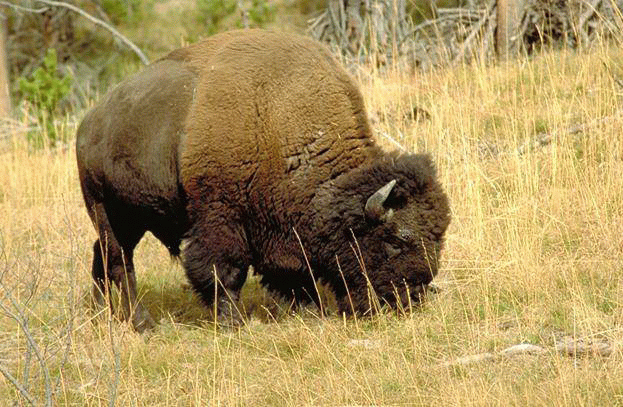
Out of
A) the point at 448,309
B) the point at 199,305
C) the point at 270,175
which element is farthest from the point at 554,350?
the point at 199,305

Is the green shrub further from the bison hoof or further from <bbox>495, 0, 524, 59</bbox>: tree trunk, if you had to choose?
the bison hoof

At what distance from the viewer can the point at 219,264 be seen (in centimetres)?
604

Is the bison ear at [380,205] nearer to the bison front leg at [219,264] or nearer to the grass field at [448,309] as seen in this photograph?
the grass field at [448,309]

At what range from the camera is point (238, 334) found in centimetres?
586

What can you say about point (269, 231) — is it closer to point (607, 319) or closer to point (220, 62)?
point (220, 62)

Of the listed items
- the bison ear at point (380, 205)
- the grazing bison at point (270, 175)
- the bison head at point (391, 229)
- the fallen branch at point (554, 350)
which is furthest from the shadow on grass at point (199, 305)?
the fallen branch at point (554, 350)

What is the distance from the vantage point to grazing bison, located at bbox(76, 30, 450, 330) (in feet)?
19.4

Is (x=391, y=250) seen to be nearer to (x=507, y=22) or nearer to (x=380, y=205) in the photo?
(x=380, y=205)

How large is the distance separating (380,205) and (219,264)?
104 cm

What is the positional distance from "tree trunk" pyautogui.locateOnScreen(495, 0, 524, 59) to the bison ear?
567cm

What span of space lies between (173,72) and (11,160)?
5.16m

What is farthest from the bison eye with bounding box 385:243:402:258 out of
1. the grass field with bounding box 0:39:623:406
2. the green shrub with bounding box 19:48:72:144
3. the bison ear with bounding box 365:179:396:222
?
the green shrub with bounding box 19:48:72:144

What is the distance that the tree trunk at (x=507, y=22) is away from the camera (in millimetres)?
11109

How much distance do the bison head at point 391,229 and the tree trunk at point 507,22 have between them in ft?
18.2
